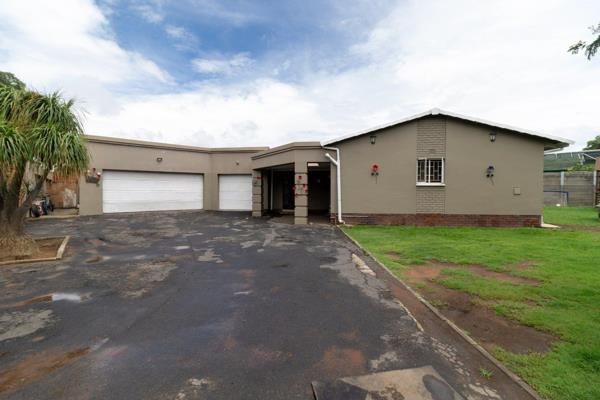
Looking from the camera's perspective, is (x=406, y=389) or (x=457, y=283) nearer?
(x=406, y=389)

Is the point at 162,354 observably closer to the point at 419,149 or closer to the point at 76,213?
the point at 419,149

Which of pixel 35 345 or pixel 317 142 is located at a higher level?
pixel 317 142

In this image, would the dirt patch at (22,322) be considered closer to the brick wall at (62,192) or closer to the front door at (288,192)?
the front door at (288,192)

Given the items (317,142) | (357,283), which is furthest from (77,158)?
(317,142)

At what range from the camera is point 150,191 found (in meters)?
16.5

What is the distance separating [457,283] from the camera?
4.65 metres

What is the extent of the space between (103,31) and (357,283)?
11451mm

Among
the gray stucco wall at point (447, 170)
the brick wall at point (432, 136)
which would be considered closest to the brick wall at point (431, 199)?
the gray stucco wall at point (447, 170)

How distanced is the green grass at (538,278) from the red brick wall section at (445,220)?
59 centimetres

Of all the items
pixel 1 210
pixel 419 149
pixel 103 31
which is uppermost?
pixel 103 31

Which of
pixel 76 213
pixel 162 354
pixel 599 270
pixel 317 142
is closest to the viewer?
pixel 162 354

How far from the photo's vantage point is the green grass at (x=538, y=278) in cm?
242

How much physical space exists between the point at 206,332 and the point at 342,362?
163 centimetres

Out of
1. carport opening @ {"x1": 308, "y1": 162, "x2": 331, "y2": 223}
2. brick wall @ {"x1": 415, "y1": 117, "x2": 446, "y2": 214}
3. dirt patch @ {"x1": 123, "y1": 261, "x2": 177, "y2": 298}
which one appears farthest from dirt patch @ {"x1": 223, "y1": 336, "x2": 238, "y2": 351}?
carport opening @ {"x1": 308, "y1": 162, "x2": 331, "y2": 223}
